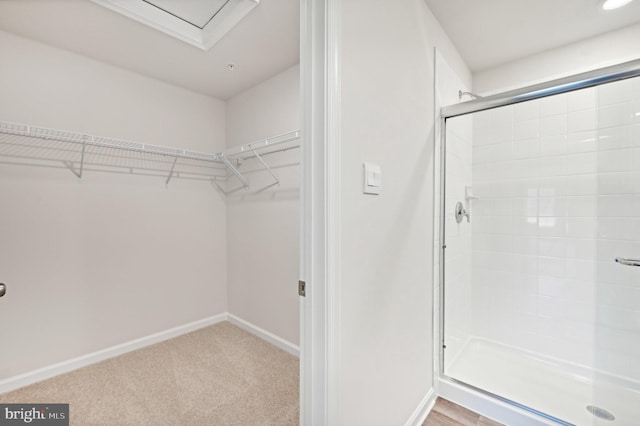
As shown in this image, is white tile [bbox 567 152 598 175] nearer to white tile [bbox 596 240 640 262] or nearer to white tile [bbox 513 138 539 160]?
white tile [bbox 513 138 539 160]

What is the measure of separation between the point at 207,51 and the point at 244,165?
0.99m

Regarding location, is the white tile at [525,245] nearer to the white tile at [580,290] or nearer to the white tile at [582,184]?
the white tile at [580,290]

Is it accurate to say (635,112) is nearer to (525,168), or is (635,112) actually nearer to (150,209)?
(525,168)

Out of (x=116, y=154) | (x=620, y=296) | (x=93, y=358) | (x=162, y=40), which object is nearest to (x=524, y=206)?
(x=620, y=296)

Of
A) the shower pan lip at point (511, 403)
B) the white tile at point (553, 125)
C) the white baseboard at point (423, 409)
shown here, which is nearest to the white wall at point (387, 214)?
the white baseboard at point (423, 409)

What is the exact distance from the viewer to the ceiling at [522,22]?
1.60 m

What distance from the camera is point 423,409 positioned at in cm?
158

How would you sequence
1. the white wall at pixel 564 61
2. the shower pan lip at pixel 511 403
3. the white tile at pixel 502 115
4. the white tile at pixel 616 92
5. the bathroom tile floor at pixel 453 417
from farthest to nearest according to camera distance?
the white tile at pixel 502 115 < the white wall at pixel 564 61 < the white tile at pixel 616 92 < the bathroom tile floor at pixel 453 417 < the shower pan lip at pixel 511 403

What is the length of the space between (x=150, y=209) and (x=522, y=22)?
9.88 feet

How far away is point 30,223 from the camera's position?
1.88 m

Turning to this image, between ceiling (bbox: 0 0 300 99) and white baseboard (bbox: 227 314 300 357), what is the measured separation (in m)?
2.23

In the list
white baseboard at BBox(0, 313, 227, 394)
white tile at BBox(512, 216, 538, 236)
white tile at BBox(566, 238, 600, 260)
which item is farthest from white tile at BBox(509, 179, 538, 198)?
white baseboard at BBox(0, 313, 227, 394)

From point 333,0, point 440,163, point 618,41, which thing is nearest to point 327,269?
point 333,0

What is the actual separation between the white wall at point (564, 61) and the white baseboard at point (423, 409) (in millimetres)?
2292
